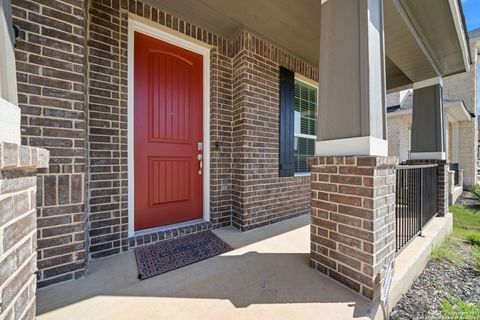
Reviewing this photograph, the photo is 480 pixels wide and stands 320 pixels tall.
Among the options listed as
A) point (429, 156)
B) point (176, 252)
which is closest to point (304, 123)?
point (429, 156)

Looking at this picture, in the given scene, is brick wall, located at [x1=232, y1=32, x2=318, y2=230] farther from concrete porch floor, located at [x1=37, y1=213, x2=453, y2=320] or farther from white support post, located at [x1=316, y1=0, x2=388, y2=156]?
white support post, located at [x1=316, y1=0, x2=388, y2=156]

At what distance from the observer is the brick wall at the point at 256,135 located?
114 inches

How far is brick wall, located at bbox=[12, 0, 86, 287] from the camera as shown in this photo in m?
1.54

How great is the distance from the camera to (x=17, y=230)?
2.50ft

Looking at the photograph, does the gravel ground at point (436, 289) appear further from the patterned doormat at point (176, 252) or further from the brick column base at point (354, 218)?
the patterned doormat at point (176, 252)

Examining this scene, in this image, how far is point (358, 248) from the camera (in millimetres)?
1569

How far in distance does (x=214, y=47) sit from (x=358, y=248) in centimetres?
288

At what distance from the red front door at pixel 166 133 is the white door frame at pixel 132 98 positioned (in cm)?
6

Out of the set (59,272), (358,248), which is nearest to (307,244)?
(358,248)

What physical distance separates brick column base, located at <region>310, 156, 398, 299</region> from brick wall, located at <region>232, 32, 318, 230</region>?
1.17m

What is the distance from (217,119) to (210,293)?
6.79 ft

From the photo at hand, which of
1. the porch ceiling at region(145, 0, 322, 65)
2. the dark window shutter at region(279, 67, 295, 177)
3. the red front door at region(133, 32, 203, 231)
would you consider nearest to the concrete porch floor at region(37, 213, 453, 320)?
the red front door at region(133, 32, 203, 231)

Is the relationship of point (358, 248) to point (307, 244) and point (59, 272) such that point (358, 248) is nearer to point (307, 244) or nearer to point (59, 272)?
point (307, 244)

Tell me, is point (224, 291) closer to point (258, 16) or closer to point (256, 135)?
point (256, 135)
